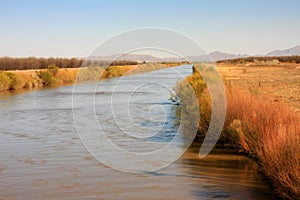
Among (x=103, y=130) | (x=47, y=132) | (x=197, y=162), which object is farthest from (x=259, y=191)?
(x=47, y=132)

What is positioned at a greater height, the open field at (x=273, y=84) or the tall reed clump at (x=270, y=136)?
the open field at (x=273, y=84)

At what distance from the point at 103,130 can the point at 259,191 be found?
990 centimetres

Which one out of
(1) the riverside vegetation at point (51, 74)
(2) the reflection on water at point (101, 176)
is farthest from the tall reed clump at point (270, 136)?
(1) the riverside vegetation at point (51, 74)

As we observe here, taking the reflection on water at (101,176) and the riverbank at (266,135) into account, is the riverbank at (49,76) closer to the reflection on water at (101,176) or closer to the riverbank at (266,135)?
the reflection on water at (101,176)

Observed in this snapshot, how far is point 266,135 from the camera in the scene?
32.3 ft

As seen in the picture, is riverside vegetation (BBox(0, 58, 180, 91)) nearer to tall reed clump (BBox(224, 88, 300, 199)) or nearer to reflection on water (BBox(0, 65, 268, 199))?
reflection on water (BBox(0, 65, 268, 199))

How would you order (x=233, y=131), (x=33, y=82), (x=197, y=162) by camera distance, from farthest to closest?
(x=33, y=82), (x=233, y=131), (x=197, y=162)

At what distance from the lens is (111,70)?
6875 centimetres

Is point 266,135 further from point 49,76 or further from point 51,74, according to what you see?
point 51,74

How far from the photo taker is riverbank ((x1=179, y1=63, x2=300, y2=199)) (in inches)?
312

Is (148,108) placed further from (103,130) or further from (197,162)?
(197,162)

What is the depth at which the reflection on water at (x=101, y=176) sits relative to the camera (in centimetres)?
954

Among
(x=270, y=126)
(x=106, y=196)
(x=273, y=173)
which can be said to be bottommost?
(x=106, y=196)

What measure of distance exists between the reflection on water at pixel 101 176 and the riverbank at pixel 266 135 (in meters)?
0.61
